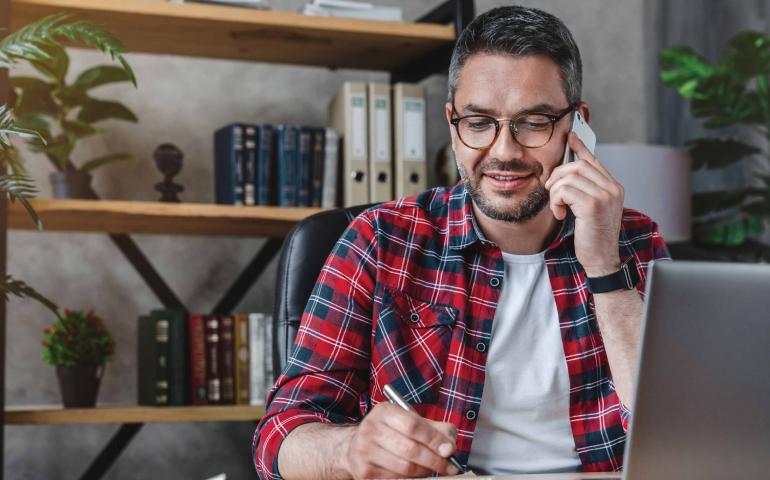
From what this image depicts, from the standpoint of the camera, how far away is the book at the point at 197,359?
209 cm

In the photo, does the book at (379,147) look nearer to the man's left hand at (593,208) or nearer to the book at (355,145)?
the book at (355,145)

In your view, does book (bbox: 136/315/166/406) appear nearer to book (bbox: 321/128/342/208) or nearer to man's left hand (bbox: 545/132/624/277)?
book (bbox: 321/128/342/208)

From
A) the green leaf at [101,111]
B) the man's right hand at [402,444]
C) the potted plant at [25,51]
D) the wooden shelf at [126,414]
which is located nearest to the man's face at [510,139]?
the man's right hand at [402,444]

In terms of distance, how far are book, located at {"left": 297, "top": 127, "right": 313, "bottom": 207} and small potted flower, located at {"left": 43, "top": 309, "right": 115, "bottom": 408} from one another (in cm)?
56

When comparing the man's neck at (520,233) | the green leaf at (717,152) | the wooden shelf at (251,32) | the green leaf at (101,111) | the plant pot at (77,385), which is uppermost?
the wooden shelf at (251,32)

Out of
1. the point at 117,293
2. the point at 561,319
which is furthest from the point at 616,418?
the point at 117,293

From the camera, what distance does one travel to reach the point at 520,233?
1.41 m

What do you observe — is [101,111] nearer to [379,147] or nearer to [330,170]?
[330,170]

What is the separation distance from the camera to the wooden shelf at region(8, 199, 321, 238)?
6.49ft

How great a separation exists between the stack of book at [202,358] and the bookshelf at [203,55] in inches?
2.1

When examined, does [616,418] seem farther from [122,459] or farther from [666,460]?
[122,459]

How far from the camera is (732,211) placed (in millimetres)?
2865

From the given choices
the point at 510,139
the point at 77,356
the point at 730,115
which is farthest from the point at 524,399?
the point at 730,115

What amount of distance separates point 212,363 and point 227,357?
39 mm
